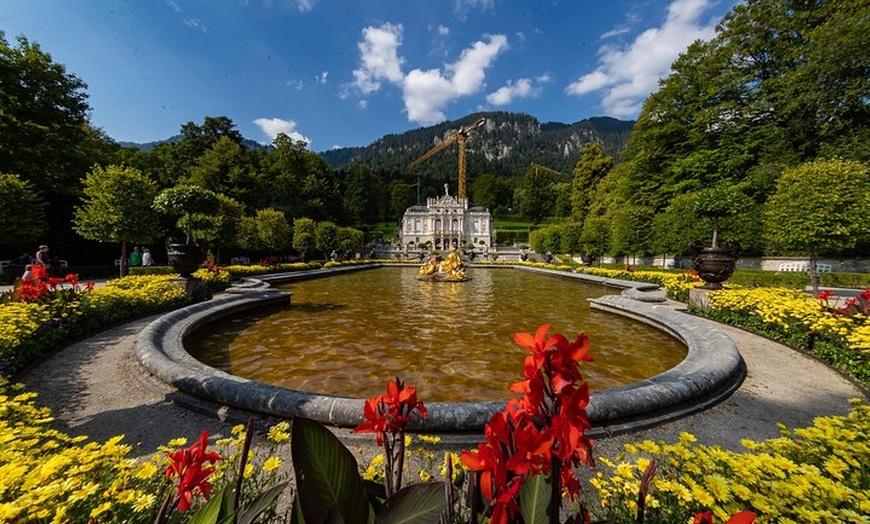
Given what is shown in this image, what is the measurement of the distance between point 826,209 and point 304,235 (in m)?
30.9

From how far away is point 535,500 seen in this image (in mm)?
1030

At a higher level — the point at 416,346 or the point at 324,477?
the point at 324,477

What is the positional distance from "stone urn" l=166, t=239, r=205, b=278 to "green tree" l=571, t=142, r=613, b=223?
47454mm

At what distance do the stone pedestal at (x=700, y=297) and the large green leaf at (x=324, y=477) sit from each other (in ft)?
38.2

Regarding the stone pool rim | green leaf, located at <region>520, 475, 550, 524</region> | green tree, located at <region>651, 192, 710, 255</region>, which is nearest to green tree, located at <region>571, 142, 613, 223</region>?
green tree, located at <region>651, 192, 710, 255</region>

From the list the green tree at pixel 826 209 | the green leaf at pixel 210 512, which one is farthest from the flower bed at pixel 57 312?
the green tree at pixel 826 209

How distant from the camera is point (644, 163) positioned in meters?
30.4

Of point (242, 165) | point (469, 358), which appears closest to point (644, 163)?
point (469, 358)

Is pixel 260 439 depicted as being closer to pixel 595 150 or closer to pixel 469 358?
pixel 469 358

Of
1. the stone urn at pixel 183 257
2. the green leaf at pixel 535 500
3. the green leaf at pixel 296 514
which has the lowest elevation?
the green leaf at pixel 296 514

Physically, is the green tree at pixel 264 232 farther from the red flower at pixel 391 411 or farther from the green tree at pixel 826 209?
the green tree at pixel 826 209

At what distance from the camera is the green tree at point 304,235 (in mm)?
28891

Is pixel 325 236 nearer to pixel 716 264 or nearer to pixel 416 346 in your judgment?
pixel 416 346

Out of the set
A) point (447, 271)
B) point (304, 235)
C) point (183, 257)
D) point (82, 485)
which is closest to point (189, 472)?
point (82, 485)
